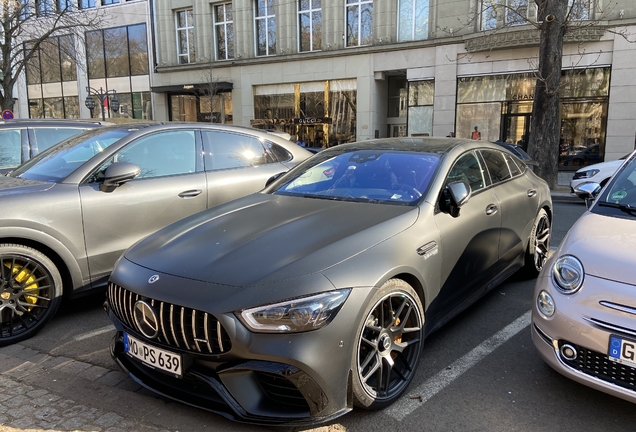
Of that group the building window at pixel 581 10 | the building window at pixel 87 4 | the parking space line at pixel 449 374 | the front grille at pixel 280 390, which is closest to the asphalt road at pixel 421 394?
the parking space line at pixel 449 374

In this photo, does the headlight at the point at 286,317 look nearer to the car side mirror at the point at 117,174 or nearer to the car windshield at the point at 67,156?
the car side mirror at the point at 117,174

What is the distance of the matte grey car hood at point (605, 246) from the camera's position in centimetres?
253

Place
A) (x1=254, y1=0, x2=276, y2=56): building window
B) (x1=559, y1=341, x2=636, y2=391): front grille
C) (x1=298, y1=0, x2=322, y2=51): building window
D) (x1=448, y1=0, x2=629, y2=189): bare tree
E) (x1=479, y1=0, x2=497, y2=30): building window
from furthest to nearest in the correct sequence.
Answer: (x1=254, y1=0, x2=276, y2=56): building window, (x1=298, y1=0, x2=322, y2=51): building window, (x1=479, y1=0, x2=497, y2=30): building window, (x1=448, y1=0, x2=629, y2=189): bare tree, (x1=559, y1=341, x2=636, y2=391): front grille

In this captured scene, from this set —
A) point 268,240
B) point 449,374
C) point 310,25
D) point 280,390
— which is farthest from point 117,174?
point 310,25

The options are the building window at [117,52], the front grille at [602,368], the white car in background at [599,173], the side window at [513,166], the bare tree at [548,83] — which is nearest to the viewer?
the front grille at [602,368]

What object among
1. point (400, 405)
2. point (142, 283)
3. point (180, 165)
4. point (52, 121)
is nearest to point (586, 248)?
point (400, 405)

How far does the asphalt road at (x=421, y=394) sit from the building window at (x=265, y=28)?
80.2 ft

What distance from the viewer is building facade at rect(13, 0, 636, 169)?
Result: 1823 cm

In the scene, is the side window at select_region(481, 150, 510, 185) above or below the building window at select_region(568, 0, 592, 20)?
below

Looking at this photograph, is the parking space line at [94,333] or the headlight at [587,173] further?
the headlight at [587,173]

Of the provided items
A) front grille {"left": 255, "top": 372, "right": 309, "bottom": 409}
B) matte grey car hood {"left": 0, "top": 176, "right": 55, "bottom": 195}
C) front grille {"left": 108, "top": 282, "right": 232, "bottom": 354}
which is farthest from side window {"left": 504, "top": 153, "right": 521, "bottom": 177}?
matte grey car hood {"left": 0, "top": 176, "right": 55, "bottom": 195}

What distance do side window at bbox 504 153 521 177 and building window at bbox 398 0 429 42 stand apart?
1884 cm

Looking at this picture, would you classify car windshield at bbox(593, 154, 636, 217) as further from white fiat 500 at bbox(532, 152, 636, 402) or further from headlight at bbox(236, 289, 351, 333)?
headlight at bbox(236, 289, 351, 333)

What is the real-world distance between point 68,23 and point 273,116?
1087cm
